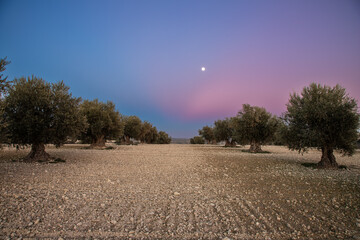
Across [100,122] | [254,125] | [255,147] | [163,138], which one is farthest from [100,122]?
[163,138]

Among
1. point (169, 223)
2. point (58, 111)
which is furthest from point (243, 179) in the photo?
point (58, 111)

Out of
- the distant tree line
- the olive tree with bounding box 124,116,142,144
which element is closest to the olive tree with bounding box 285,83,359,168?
the distant tree line

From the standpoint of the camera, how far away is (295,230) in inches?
209

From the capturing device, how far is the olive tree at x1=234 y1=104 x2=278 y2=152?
33344 millimetres

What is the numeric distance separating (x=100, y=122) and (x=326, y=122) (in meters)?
31.0

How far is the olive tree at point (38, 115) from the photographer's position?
16395 mm

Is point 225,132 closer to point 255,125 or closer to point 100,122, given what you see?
point 255,125

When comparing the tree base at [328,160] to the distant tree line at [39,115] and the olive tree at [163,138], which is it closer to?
the distant tree line at [39,115]

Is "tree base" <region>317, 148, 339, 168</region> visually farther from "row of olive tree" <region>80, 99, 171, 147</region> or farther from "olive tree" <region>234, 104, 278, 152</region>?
"row of olive tree" <region>80, 99, 171, 147</region>

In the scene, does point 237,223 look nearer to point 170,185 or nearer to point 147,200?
point 147,200

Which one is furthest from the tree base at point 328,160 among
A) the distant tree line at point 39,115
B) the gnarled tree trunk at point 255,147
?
the distant tree line at point 39,115

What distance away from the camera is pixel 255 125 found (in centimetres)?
3350

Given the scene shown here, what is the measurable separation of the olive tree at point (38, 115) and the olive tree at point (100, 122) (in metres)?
14.7

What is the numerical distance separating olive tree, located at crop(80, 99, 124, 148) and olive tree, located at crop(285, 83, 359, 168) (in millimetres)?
28606
